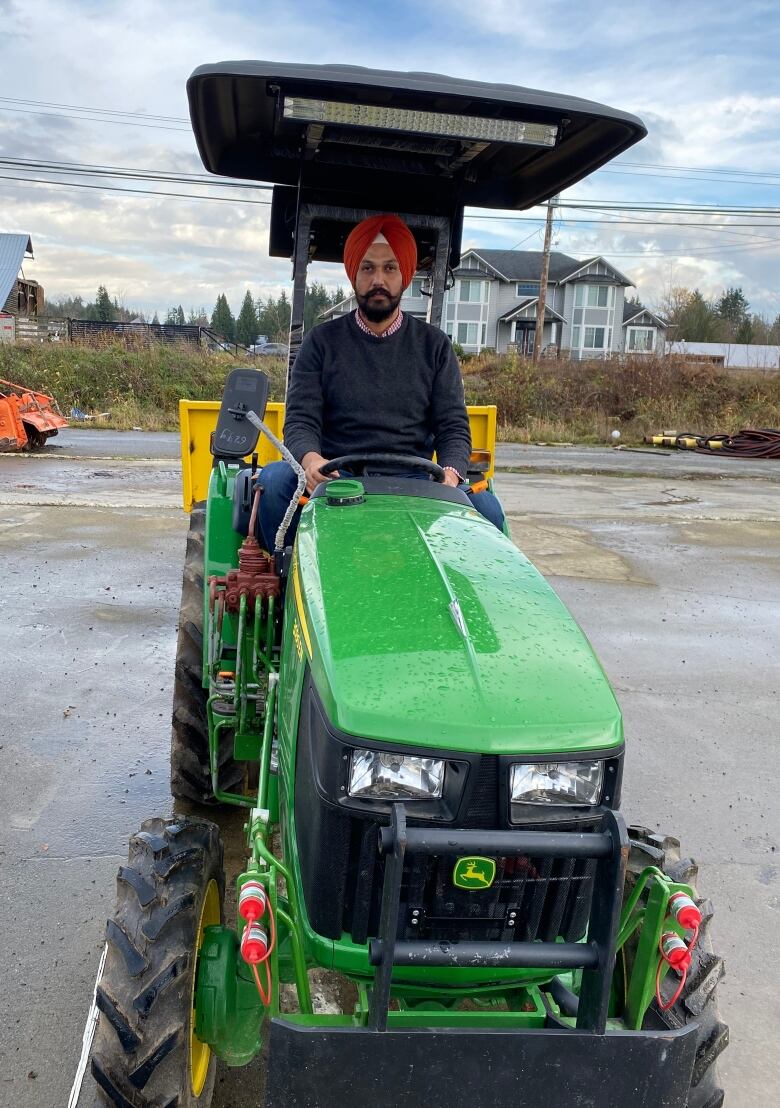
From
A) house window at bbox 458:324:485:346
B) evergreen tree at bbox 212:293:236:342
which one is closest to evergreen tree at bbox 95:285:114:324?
evergreen tree at bbox 212:293:236:342

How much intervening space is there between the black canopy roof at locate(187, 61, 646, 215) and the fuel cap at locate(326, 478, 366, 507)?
1201mm

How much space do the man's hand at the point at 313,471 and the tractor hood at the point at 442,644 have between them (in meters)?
0.39

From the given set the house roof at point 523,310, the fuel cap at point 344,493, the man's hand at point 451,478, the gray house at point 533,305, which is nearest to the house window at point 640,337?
the gray house at point 533,305

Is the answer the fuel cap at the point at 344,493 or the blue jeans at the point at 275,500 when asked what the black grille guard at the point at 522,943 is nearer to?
the fuel cap at the point at 344,493

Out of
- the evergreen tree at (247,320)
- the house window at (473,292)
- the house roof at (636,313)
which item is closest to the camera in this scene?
the house window at (473,292)

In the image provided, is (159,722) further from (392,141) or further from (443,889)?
(443,889)

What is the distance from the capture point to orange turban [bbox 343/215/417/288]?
334 cm

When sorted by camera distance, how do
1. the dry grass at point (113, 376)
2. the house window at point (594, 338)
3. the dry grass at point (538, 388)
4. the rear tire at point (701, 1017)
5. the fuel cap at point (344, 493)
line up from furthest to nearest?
the house window at point (594, 338)
the dry grass at point (538, 388)
the dry grass at point (113, 376)
the fuel cap at point (344, 493)
the rear tire at point (701, 1017)

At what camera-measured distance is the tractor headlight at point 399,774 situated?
174 cm

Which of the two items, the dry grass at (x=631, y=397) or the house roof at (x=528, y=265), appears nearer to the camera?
the dry grass at (x=631, y=397)

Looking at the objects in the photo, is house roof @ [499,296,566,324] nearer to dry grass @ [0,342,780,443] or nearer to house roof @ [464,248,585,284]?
house roof @ [464,248,585,284]

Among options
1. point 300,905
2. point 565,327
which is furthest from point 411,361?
point 565,327

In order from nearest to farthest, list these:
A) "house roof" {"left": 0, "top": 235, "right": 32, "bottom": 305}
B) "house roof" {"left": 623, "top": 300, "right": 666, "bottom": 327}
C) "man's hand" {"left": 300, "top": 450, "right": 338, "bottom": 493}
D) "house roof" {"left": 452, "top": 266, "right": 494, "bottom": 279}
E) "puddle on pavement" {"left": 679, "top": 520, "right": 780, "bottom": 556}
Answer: "man's hand" {"left": 300, "top": 450, "right": 338, "bottom": 493} < "puddle on pavement" {"left": 679, "top": 520, "right": 780, "bottom": 556} < "house roof" {"left": 0, "top": 235, "right": 32, "bottom": 305} < "house roof" {"left": 452, "top": 266, "right": 494, "bottom": 279} < "house roof" {"left": 623, "top": 300, "right": 666, "bottom": 327}

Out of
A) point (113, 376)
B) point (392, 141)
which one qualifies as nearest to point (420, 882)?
point (392, 141)
